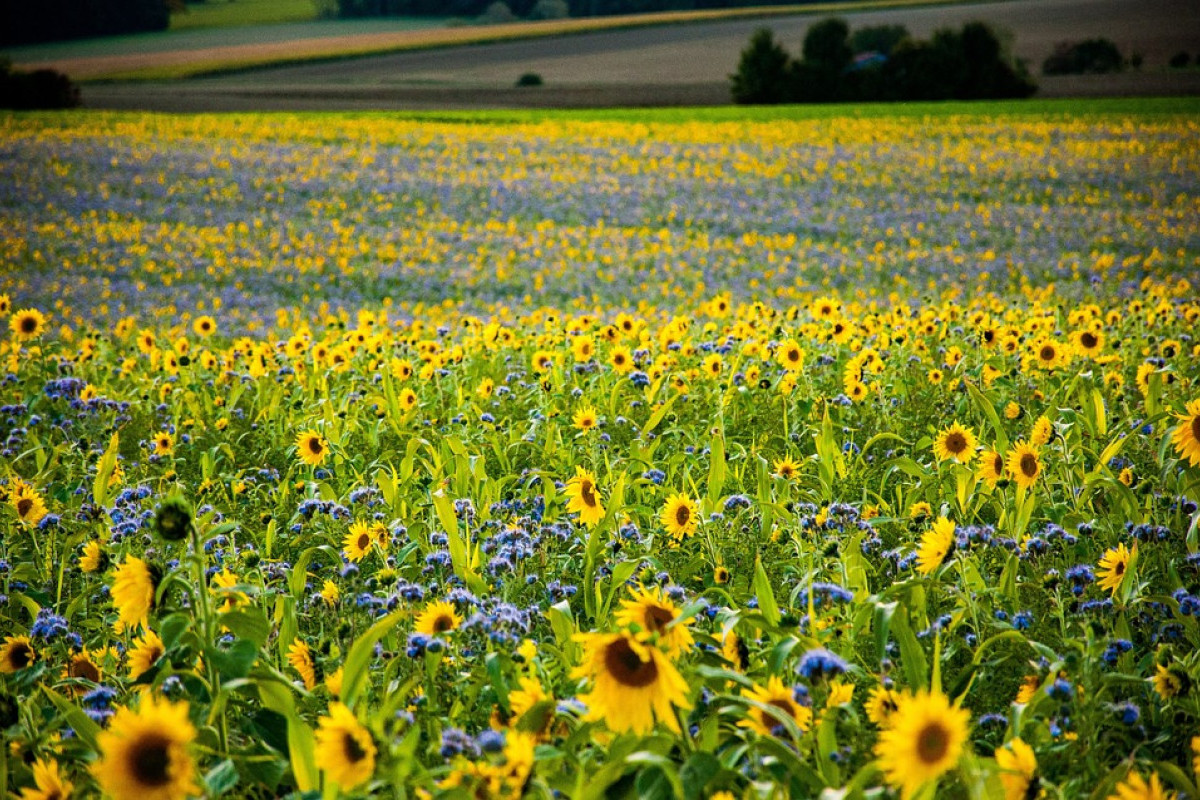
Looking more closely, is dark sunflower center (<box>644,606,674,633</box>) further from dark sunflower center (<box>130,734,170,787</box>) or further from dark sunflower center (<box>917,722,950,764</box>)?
dark sunflower center (<box>130,734,170,787</box>)

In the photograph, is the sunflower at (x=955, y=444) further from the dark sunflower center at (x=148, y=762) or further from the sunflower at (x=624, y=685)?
the dark sunflower center at (x=148, y=762)

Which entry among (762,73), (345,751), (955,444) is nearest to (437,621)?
(345,751)

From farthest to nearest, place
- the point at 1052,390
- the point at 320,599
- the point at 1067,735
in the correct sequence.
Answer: the point at 1052,390, the point at 320,599, the point at 1067,735

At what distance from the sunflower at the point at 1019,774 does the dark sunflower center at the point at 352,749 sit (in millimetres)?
1104

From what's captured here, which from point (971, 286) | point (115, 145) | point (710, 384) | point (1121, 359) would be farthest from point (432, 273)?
point (115, 145)

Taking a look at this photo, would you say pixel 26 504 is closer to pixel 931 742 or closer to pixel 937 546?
pixel 937 546

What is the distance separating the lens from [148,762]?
1.49 m

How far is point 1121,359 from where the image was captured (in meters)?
Answer: 5.10

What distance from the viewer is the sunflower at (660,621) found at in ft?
6.01

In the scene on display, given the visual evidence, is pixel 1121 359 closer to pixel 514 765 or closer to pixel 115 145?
pixel 514 765

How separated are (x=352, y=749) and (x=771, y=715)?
812 mm

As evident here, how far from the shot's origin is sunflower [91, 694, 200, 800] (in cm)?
146

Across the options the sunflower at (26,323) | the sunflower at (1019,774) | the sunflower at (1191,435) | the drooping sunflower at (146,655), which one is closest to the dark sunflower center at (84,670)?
the drooping sunflower at (146,655)

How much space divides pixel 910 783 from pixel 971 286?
36.9 ft
